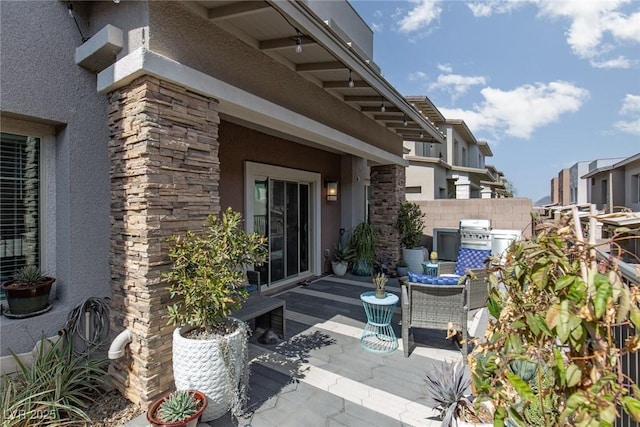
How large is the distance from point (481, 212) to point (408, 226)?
3.41 m

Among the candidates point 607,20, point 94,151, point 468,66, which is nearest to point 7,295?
point 94,151

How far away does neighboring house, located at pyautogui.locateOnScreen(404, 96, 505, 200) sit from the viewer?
15250mm

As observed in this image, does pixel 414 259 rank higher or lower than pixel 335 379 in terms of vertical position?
higher

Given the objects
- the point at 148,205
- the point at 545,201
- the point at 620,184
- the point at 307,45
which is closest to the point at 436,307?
the point at 148,205

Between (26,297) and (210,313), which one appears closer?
(210,313)

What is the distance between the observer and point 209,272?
3266 mm

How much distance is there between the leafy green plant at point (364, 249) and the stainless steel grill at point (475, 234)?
2.98m

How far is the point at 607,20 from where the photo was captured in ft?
20.8

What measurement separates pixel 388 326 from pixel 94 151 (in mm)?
4802

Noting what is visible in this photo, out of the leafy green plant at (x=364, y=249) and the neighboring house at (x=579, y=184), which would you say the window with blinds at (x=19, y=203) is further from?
the neighboring house at (x=579, y=184)

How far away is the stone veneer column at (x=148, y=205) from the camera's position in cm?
322

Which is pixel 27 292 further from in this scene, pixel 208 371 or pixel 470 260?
pixel 470 260

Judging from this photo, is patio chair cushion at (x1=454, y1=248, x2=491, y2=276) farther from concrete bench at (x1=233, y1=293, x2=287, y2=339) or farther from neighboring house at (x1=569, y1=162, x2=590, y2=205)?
neighboring house at (x1=569, y1=162, x2=590, y2=205)

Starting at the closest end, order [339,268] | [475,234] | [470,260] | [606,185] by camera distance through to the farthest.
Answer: [470,260] < [339,268] < [475,234] < [606,185]
